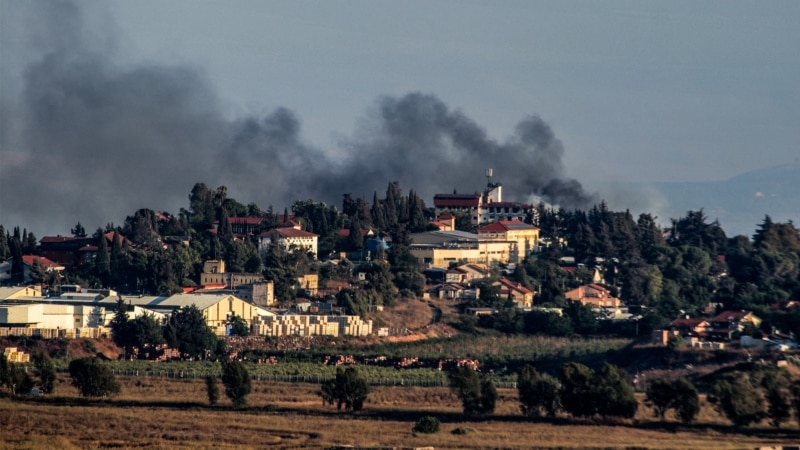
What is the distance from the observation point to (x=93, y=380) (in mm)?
70250

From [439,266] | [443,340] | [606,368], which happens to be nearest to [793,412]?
[606,368]

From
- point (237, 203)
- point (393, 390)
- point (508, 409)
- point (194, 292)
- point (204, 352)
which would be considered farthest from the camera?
point (237, 203)

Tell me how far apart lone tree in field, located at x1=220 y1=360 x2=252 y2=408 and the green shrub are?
9.86 metres

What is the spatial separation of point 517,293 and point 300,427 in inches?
1891

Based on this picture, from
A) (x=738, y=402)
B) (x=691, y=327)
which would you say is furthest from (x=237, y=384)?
(x=691, y=327)

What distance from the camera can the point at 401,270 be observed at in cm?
10962

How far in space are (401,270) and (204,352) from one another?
22.5m

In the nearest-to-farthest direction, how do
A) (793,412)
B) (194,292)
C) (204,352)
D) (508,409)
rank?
(793,412) < (508,409) < (204,352) < (194,292)

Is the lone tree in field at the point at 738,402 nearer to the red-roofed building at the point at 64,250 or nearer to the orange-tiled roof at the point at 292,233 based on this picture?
the orange-tiled roof at the point at 292,233

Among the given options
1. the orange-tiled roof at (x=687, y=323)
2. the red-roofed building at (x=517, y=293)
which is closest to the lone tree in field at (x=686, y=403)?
the orange-tiled roof at (x=687, y=323)

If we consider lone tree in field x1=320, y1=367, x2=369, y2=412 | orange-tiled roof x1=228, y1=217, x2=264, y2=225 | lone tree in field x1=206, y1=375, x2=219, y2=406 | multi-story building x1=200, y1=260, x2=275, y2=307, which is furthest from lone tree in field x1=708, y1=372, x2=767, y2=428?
orange-tiled roof x1=228, y1=217, x2=264, y2=225

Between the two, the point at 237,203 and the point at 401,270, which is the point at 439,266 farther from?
the point at 237,203

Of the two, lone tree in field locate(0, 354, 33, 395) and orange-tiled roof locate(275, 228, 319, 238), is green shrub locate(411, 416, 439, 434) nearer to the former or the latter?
Answer: lone tree in field locate(0, 354, 33, 395)

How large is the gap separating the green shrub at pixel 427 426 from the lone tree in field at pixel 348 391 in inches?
269
